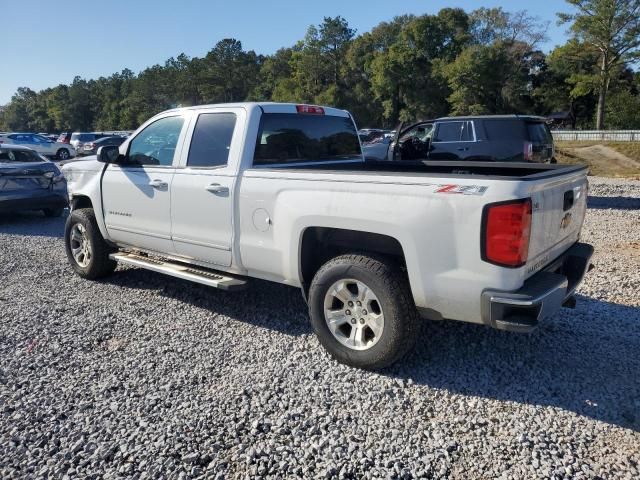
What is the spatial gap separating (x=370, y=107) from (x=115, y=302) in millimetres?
61546

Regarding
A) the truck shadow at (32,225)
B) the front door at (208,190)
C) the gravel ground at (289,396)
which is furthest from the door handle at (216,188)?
the truck shadow at (32,225)

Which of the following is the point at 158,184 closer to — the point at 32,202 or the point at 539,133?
the point at 32,202

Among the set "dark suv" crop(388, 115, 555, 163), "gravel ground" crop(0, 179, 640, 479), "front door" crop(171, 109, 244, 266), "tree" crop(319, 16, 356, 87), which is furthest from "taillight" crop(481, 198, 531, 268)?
"tree" crop(319, 16, 356, 87)

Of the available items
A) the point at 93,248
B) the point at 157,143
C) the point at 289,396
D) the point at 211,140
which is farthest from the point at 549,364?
the point at 93,248

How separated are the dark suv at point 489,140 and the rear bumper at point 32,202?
745 cm

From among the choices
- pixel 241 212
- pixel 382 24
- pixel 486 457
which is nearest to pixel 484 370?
pixel 486 457

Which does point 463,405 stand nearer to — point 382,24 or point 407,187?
point 407,187

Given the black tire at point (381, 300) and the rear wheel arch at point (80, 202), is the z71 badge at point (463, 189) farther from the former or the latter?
the rear wheel arch at point (80, 202)

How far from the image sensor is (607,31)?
1580 inches

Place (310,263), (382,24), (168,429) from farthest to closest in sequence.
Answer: (382,24)
(310,263)
(168,429)

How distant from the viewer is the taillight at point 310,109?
491 centimetres

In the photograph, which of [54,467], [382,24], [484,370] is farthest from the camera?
[382,24]

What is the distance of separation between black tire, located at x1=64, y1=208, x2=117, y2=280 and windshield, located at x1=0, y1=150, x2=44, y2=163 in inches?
230

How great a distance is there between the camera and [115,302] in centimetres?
535
